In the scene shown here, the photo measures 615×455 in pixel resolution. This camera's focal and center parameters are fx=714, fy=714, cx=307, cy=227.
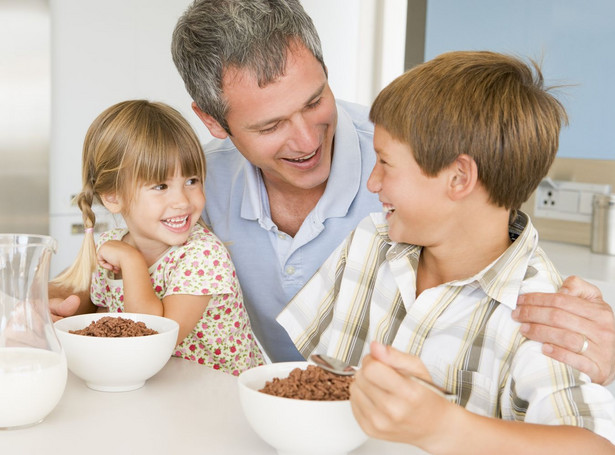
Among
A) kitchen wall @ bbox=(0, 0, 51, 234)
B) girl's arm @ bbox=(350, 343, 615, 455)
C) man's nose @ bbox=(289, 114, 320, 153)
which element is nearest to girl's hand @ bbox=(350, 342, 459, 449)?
girl's arm @ bbox=(350, 343, 615, 455)

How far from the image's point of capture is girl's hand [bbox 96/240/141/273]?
5.03 feet

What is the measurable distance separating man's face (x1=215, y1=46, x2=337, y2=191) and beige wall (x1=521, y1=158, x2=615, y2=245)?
162cm

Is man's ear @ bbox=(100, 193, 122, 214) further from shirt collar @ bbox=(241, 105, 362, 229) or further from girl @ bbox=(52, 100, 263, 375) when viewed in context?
shirt collar @ bbox=(241, 105, 362, 229)

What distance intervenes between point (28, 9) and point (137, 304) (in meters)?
2.18

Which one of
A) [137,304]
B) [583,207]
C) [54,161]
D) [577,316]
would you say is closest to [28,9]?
[54,161]

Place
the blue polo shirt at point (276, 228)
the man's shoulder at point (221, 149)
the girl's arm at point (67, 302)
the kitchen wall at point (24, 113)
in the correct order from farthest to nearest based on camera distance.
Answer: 1. the kitchen wall at point (24, 113)
2. the man's shoulder at point (221, 149)
3. the blue polo shirt at point (276, 228)
4. the girl's arm at point (67, 302)

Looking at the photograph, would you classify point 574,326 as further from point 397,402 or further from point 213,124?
point 213,124

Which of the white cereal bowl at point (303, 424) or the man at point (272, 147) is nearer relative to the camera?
the white cereal bowl at point (303, 424)

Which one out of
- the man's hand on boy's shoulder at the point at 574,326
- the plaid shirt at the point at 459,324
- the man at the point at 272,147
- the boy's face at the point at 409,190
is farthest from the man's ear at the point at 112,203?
the man's hand on boy's shoulder at the point at 574,326

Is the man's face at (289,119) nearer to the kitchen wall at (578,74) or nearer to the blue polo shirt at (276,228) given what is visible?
the blue polo shirt at (276,228)

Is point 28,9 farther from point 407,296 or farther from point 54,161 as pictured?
point 407,296

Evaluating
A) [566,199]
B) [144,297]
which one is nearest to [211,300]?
[144,297]

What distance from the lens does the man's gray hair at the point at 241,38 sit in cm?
159

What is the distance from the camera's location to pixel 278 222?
188cm
